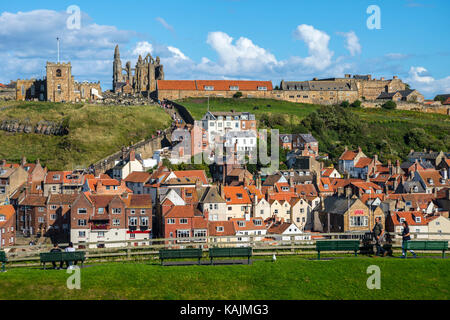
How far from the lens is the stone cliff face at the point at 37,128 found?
7488cm

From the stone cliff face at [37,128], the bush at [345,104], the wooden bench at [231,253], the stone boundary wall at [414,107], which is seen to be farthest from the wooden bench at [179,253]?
the stone boundary wall at [414,107]

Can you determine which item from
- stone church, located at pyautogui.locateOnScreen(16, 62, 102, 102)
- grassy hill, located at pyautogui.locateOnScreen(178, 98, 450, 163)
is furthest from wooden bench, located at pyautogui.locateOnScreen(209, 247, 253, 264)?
stone church, located at pyautogui.locateOnScreen(16, 62, 102, 102)

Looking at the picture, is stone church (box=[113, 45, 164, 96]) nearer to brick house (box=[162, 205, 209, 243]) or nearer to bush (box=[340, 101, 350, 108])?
bush (box=[340, 101, 350, 108])

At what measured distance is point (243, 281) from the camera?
17.5 m

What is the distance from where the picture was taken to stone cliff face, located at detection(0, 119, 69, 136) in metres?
74.9

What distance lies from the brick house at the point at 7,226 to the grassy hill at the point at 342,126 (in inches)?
1412

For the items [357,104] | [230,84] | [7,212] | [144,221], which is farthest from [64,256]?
[357,104]

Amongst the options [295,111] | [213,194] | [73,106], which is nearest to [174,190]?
[213,194]

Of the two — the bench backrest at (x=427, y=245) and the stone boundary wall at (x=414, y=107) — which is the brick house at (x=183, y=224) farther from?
the stone boundary wall at (x=414, y=107)

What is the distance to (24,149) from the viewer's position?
70562 millimetres

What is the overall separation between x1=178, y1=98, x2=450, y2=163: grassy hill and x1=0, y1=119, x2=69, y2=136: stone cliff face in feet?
62.5
